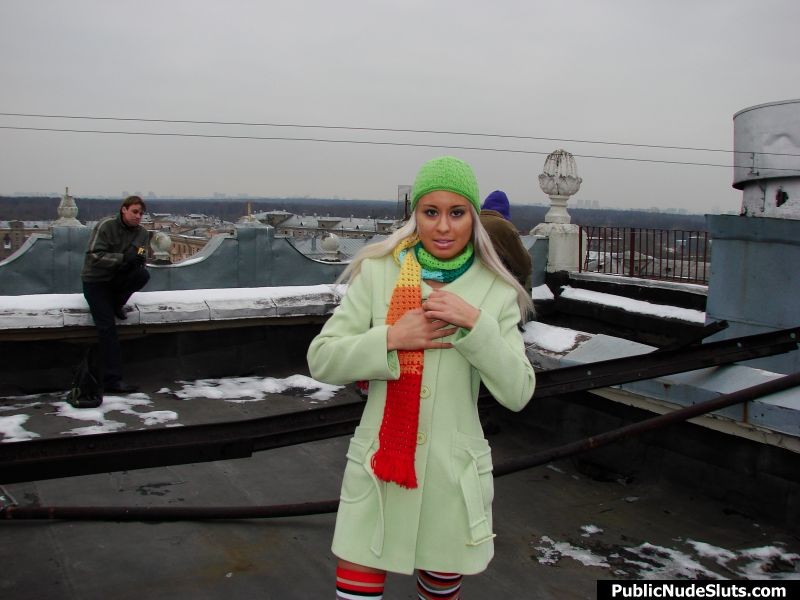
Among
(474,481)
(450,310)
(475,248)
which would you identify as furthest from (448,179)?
(474,481)

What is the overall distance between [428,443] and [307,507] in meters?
2.02

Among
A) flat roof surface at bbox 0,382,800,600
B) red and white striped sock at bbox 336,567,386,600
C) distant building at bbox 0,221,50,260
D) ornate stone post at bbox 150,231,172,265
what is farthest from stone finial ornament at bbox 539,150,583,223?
distant building at bbox 0,221,50,260

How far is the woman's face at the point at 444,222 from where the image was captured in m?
2.20

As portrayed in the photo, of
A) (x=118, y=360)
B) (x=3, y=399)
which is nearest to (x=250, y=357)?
(x=118, y=360)

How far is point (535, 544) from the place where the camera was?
14.2 ft

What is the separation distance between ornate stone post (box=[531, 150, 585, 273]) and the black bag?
19.7 feet

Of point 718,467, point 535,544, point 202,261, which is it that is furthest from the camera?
point 202,261

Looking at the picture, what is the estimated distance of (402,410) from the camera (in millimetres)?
2123

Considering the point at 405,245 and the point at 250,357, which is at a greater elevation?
the point at 405,245

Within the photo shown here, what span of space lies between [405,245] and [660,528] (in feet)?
11.0

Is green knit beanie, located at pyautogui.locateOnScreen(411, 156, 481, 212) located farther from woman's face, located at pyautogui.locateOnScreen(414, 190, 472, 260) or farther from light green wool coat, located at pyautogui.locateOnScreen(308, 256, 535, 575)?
light green wool coat, located at pyautogui.locateOnScreen(308, 256, 535, 575)

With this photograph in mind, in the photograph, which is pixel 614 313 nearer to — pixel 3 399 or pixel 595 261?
pixel 595 261

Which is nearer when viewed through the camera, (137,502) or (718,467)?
(137,502)

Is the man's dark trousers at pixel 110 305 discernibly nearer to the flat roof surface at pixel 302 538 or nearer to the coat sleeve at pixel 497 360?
the flat roof surface at pixel 302 538
